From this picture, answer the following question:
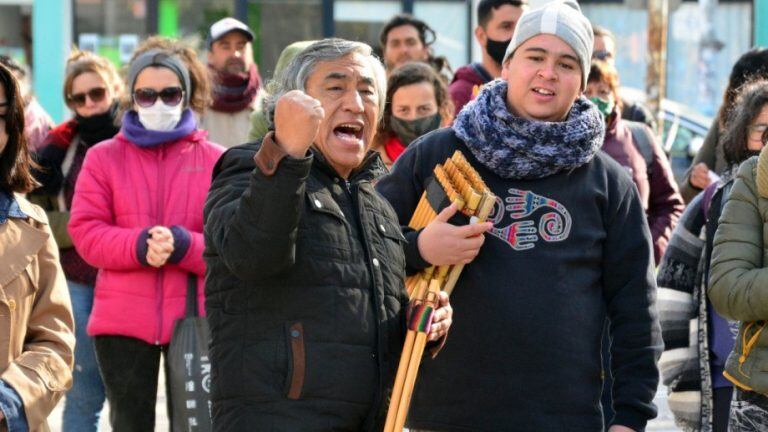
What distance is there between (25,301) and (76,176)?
11.6 feet

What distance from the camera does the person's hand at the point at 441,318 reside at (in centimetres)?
409

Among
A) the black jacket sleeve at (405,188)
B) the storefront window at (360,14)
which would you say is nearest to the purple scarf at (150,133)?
the black jacket sleeve at (405,188)

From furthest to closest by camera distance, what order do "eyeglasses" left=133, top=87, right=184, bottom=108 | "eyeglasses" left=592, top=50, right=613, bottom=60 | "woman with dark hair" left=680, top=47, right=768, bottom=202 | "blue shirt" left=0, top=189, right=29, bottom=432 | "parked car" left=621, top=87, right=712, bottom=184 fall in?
"parked car" left=621, top=87, right=712, bottom=184 → "eyeglasses" left=592, top=50, right=613, bottom=60 → "woman with dark hair" left=680, top=47, right=768, bottom=202 → "eyeglasses" left=133, top=87, right=184, bottom=108 → "blue shirt" left=0, top=189, right=29, bottom=432

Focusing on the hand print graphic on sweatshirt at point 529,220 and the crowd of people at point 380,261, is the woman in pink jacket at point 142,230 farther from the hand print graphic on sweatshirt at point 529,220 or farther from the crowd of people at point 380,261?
the hand print graphic on sweatshirt at point 529,220

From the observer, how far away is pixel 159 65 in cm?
708

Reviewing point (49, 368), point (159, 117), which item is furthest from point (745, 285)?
point (159, 117)

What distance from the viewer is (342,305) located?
3.81m

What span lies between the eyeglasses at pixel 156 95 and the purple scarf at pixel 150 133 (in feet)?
0.32

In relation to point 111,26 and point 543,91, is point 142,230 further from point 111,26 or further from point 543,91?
point 111,26

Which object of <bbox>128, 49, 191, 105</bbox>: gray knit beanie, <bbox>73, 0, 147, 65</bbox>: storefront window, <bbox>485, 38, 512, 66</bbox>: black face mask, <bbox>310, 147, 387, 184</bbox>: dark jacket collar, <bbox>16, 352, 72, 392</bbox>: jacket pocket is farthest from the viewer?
<bbox>73, 0, 147, 65</bbox>: storefront window

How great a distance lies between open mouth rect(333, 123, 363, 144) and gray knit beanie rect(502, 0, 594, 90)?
1059 mm

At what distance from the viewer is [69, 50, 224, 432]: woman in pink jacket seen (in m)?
6.50

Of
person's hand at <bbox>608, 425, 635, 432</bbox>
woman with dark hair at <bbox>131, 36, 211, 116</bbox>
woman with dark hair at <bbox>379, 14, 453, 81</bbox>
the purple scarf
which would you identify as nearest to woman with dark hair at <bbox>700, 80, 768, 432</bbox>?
person's hand at <bbox>608, 425, 635, 432</bbox>

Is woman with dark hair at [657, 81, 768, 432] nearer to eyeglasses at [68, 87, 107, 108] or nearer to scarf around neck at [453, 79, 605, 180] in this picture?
scarf around neck at [453, 79, 605, 180]
